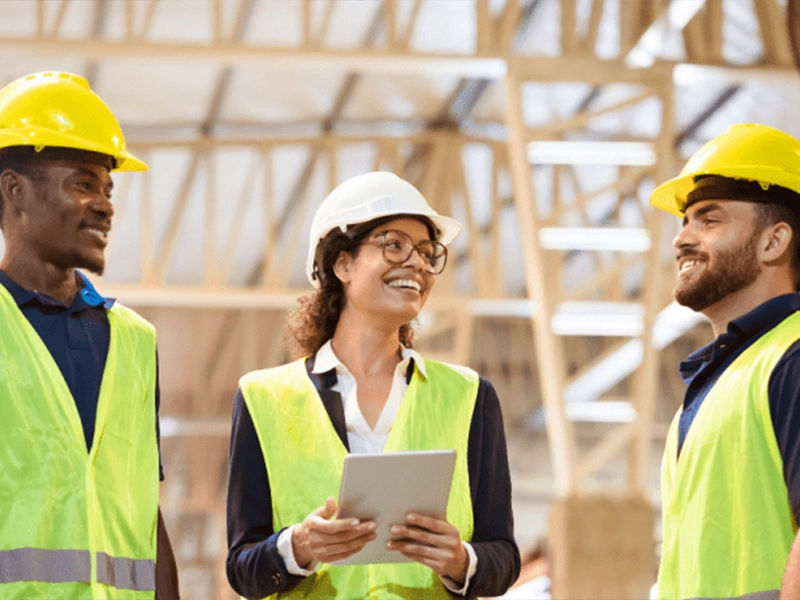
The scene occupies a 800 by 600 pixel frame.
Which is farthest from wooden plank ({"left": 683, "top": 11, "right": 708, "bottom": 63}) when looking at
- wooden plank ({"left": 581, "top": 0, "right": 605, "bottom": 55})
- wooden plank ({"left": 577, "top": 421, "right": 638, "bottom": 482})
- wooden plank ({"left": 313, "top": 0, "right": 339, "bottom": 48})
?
wooden plank ({"left": 577, "top": 421, "right": 638, "bottom": 482})

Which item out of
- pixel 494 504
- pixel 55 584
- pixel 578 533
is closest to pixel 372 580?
pixel 494 504

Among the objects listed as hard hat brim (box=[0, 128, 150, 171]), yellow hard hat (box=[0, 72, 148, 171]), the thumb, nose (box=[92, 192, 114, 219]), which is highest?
yellow hard hat (box=[0, 72, 148, 171])

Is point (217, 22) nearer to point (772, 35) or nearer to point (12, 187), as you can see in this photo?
point (772, 35)

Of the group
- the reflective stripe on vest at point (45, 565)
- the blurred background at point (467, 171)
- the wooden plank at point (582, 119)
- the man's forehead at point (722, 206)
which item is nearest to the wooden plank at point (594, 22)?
the blurred background at point (467, 171)

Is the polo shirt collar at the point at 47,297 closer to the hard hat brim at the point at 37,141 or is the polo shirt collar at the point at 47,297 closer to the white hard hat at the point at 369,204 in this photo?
the hard hat brim at the point at 37,141

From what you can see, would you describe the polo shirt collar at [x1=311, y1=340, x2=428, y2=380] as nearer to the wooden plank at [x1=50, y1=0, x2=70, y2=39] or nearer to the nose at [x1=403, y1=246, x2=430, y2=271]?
the nose at [x1=403, y1=246, x2=430, y2=271]

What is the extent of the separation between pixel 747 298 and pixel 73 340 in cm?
232

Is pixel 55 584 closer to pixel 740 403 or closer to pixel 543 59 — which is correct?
pixel 740 403

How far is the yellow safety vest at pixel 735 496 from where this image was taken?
13.1 feet

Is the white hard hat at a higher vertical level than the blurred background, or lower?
lower

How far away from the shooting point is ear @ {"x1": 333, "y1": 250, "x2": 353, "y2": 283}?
15.7 feet

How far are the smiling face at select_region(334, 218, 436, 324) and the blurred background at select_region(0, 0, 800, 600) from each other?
3.02 meters

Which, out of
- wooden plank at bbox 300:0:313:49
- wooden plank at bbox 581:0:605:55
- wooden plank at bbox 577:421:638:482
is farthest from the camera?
wooden plank at bbox 577:421:638:482

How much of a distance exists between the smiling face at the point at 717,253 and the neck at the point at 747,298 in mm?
21
